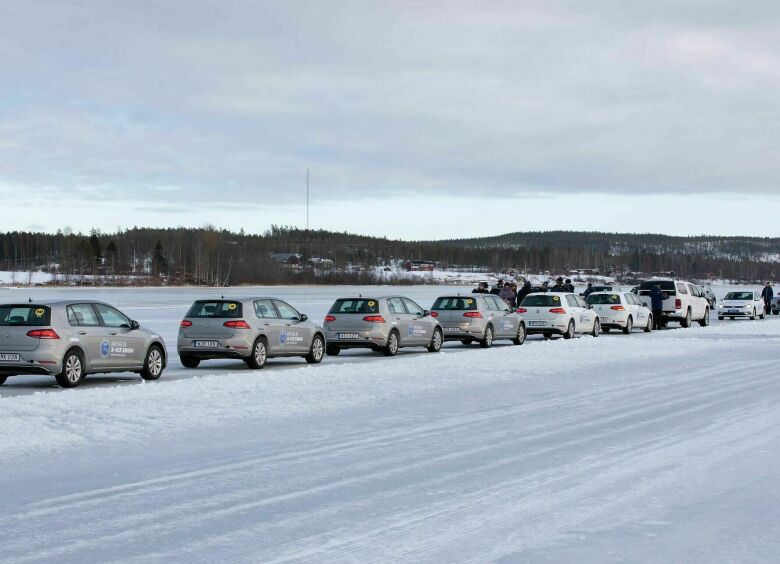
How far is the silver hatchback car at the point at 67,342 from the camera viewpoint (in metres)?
16.2

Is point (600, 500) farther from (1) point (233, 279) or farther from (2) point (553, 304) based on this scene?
(1) point (233, 279)

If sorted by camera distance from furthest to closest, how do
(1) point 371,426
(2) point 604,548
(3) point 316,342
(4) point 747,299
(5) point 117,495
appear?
(4) point 747,299
(3) point 316,342
(1) point 371,426
(5) point 117,495
(2) point 604,548

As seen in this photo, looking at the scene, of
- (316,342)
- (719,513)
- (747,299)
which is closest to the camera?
(719,513)

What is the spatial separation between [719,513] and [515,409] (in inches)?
254

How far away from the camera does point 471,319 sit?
28047mm

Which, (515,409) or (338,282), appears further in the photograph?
(338,282)

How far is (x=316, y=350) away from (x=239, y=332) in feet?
8.24

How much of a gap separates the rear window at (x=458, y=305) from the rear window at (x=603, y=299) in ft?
33.1

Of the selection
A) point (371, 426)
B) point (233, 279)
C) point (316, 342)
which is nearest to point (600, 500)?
point (371, 426)

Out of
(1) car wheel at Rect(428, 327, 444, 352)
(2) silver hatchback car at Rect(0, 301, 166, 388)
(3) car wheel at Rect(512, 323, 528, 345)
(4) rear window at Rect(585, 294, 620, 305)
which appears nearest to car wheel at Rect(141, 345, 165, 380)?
(2) silver hatchback car at Rect(0, 301, 166, 388)

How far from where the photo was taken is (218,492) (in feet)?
26.3

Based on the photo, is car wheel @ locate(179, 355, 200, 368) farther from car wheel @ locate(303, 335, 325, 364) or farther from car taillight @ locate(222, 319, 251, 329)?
car wheel @ locate(303, 335, 325, 364)

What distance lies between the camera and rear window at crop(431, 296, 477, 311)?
2827 centimetres

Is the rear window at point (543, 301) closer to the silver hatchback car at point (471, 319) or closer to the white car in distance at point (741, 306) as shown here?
the silver hatchback car at point (471, 319)
